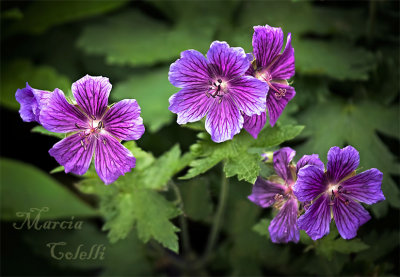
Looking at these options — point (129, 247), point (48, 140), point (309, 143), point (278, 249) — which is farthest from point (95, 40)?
point (278, 249)

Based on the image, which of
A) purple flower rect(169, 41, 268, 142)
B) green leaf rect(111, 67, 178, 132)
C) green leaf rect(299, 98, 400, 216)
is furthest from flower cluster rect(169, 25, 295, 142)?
green leaf rect(111, 67, 178, 132)

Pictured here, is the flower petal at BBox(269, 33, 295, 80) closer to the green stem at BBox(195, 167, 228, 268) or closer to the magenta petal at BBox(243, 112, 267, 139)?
the magenta petal at BBox(243, 112, 267, 139)

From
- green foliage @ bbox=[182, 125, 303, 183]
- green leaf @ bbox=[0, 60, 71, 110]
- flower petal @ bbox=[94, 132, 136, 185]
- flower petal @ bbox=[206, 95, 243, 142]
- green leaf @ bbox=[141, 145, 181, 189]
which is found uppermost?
flower petal @ bbox=[206, 95, 243, 142]

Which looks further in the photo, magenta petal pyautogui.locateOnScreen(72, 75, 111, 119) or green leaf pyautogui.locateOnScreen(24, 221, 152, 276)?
green leaf pyautogui.locateOnScreen(24, 221, 152, 276)

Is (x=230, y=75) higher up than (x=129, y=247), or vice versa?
(x=230, y=75)

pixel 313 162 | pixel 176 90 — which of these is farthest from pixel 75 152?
pixel 176 90

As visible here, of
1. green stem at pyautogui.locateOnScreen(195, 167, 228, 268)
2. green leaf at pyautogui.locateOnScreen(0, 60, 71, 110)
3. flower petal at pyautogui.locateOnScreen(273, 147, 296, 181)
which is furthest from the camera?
green leaf at pyautogui.locateOnScreen(0, 60, 71, 110)

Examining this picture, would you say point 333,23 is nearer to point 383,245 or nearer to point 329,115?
point 329,115

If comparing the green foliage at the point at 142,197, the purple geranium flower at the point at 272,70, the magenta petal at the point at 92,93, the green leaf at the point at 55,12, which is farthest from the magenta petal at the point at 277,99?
the green leaf at the point at 55,12
